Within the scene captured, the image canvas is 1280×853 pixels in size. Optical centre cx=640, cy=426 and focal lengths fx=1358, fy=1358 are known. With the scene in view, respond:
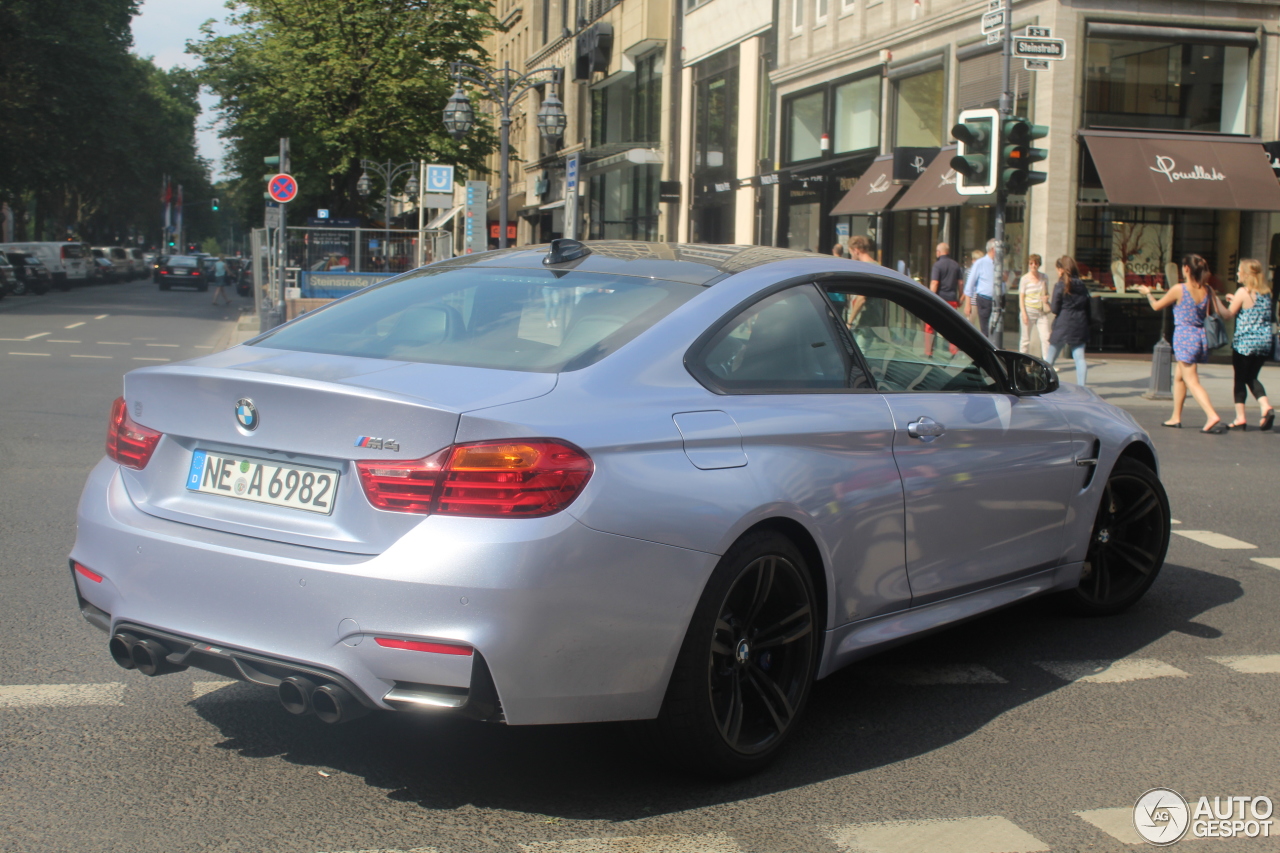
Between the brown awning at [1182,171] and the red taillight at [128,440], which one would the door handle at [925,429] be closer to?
the red taillight at [128,440]

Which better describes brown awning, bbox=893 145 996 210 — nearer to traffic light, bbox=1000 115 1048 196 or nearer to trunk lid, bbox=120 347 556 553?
traffic light, bbox=1000 115 1048 196

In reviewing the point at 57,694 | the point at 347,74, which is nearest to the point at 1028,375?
the point at 57,694

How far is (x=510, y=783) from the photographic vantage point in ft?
12.1

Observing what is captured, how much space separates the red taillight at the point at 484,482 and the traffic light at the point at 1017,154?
12101 millimetres

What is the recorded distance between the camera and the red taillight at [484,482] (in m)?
3.19

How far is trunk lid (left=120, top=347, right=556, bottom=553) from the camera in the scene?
325 centimetres

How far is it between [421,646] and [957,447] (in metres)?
2.13

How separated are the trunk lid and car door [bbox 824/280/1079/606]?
1439 millimetres

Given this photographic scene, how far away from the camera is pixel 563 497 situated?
3223 mm

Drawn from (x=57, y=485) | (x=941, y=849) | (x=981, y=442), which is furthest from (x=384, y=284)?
(x=57, y=485)

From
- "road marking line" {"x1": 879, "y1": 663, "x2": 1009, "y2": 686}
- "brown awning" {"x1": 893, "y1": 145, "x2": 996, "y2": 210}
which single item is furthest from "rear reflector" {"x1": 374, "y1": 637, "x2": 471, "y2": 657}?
"brown awning" {"x1": 893, "y1": 145, "x2": 996, "y2": 210}

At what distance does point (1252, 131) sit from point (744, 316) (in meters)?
22.3

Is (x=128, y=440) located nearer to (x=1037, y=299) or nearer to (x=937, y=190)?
(x=1037, y=299)

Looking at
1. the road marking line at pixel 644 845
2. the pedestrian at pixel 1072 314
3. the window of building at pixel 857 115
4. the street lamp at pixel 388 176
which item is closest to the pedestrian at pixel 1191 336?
the pedestrian at pixel 1072 314
